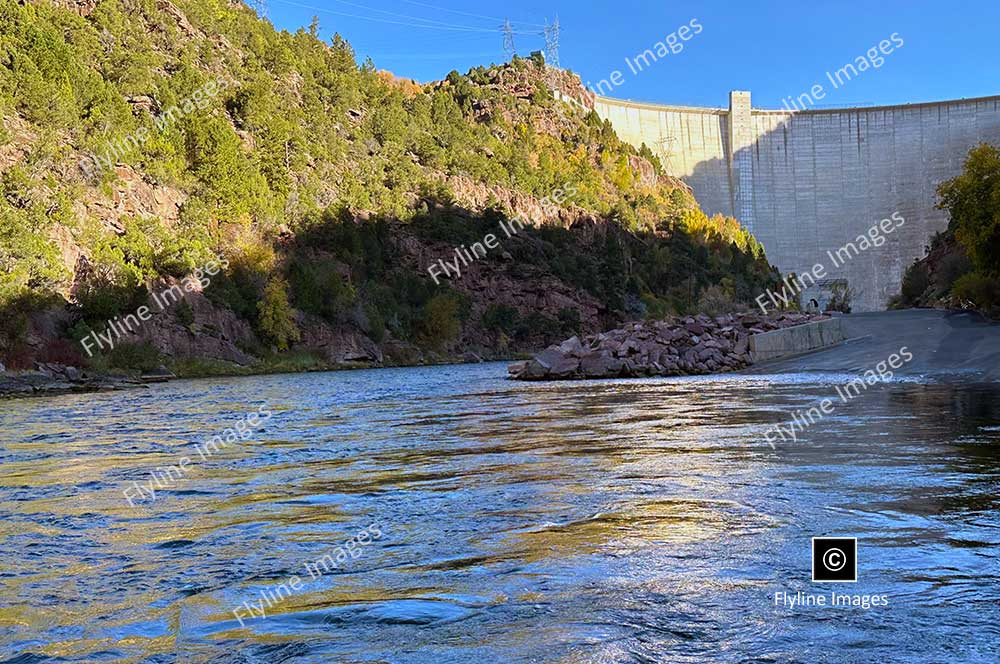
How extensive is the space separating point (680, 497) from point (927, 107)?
128122 millimetres

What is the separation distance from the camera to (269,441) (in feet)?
46.4

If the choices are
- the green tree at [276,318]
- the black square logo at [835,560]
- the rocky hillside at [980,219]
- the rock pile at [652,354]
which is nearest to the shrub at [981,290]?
the rocky hillside at [980,219]

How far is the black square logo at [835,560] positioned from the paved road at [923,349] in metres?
20.1

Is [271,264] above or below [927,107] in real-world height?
below

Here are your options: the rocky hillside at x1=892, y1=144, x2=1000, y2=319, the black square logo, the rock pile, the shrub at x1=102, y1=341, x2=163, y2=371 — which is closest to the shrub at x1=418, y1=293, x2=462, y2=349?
the shrub at x1=102, y1=341, x2=163, y2=371

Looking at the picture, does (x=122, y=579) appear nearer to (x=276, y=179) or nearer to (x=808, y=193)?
(x=276, y=179)

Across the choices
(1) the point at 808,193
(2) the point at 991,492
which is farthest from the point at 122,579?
(1) the point at 808,193

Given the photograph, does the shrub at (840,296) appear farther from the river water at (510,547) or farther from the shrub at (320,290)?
the river water at (510,547)

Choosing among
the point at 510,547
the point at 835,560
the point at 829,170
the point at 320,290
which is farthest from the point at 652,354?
the point at 829,170

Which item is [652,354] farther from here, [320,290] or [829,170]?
[829,170]

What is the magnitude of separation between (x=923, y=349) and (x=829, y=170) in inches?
3881

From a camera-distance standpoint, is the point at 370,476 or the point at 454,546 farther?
the point at 370,476

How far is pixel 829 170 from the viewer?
12225 cm

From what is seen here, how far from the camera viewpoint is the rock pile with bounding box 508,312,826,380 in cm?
3534
